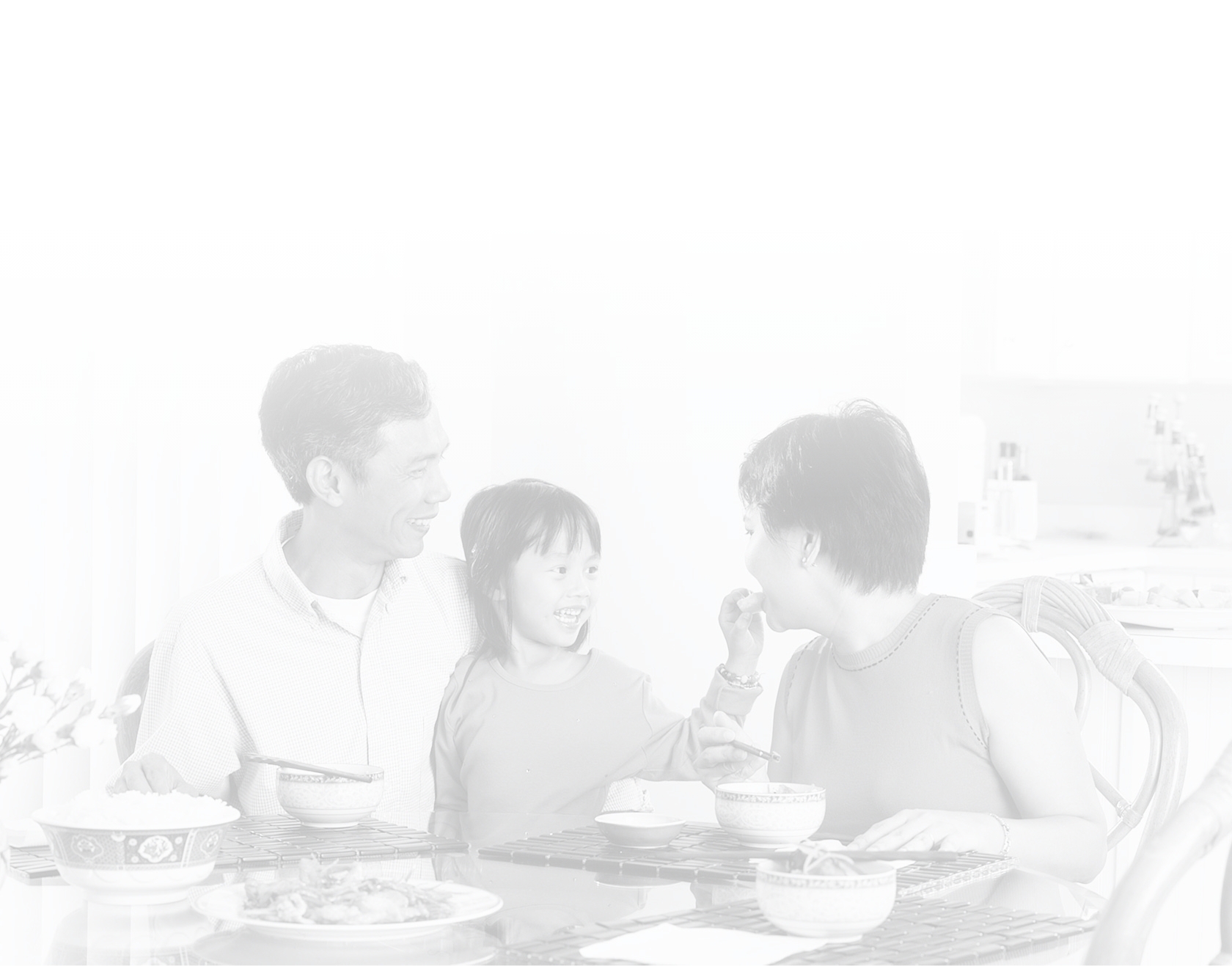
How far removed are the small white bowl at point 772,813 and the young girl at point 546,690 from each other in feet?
1.62

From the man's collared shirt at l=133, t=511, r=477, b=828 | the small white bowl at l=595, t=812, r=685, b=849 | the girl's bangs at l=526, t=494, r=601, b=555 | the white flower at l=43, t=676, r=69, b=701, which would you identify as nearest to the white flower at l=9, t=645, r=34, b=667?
the white flower at l=43, t=676, r=69, b=701

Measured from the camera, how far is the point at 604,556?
120 inches

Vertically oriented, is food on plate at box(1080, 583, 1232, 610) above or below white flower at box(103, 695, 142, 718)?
below

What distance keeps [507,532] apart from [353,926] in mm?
1005

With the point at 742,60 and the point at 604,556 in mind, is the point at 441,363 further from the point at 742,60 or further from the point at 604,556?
the point at 742,60

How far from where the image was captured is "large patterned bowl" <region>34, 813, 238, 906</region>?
51.0 inches

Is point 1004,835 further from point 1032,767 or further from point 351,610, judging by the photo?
point 351,610

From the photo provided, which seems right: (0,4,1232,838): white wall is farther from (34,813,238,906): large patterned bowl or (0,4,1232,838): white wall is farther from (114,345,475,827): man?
(34,813,238,906): large patterned bowl

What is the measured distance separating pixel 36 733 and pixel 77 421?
4.77 ft

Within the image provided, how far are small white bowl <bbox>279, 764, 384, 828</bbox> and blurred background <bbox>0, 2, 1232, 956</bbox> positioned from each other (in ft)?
3.52

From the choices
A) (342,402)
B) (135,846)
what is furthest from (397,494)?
(135,846)

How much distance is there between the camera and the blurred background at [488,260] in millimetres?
2549

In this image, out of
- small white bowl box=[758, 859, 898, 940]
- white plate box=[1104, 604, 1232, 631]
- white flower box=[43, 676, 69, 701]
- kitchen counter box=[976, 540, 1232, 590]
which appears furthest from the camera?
kitchen counter box=[976, 540, 1232, 590]

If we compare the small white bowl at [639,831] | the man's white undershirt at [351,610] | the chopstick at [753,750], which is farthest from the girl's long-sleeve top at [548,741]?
the small white bowl at [639,831]
